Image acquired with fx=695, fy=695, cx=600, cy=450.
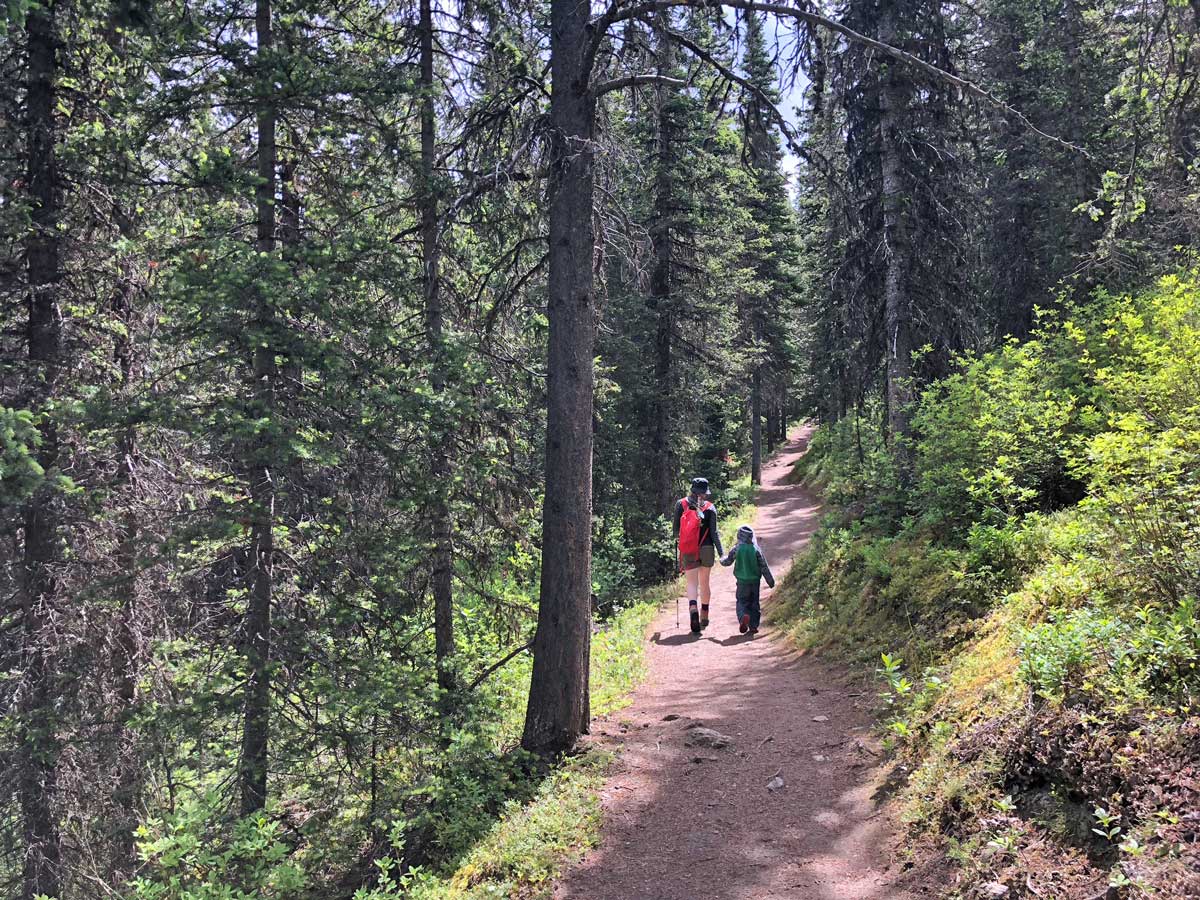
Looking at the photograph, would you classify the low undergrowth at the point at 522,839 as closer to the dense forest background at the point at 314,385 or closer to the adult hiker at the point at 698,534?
the dense forest background at the point at 314,385

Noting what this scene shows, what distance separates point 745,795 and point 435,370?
5626 mm

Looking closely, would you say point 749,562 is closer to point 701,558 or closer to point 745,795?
point 701,558

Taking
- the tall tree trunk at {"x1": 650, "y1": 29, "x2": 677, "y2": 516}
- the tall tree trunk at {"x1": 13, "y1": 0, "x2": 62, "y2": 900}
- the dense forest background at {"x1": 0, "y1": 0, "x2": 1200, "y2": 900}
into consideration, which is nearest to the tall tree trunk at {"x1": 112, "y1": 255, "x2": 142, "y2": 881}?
the dense forest background at {"x1": 0, "y1": 0, "x2": 1200, "y2": 900}

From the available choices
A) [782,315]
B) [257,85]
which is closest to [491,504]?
[257,85]

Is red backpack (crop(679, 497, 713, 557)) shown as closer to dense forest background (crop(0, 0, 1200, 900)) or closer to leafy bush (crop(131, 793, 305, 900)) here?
dense forest background (crop(0, 0, 1200, 900))

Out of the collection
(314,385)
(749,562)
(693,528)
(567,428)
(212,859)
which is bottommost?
(212,859)

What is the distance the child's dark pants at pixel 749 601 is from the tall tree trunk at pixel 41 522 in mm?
9448

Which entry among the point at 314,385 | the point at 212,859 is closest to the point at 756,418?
the point at 314,385

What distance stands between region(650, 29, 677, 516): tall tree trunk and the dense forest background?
8008 mm

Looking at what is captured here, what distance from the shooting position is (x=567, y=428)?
287 inches

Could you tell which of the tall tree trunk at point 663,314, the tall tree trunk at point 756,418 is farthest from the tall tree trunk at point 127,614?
the tall tree trunk at point 756,418

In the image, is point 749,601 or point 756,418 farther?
point 756,418

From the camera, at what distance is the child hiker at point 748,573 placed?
451 inches

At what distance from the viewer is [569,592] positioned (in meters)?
7.23
